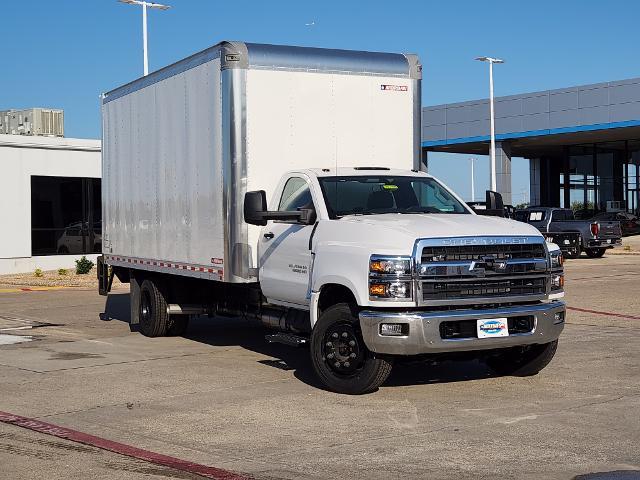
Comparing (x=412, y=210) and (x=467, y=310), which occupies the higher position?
(x=412, y=210)

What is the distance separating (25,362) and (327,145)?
4.40m

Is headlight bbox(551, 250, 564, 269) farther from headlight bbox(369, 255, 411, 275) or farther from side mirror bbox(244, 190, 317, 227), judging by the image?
side mirror bbox(244, 190, 317, 227)

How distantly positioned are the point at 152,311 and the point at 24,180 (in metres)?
18.0

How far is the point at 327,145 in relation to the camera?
39.2ft

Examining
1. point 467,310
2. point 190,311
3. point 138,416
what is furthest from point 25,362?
point 467,310

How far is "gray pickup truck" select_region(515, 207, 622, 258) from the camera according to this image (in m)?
33.0

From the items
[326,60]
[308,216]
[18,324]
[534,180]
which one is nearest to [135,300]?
[18,324]

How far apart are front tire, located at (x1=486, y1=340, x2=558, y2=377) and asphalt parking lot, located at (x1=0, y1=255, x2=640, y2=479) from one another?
0.14 m

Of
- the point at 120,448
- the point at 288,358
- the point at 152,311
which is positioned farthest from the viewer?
the point at 152,311

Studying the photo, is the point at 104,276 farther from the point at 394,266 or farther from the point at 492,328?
the point at 492,328

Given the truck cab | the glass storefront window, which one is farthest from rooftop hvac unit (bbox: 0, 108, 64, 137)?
the truck cab

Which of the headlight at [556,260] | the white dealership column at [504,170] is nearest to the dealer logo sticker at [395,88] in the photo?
the headlight at [556,260]

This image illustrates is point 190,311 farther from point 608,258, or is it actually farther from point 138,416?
point 608,258

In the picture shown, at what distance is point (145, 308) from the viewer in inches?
579
